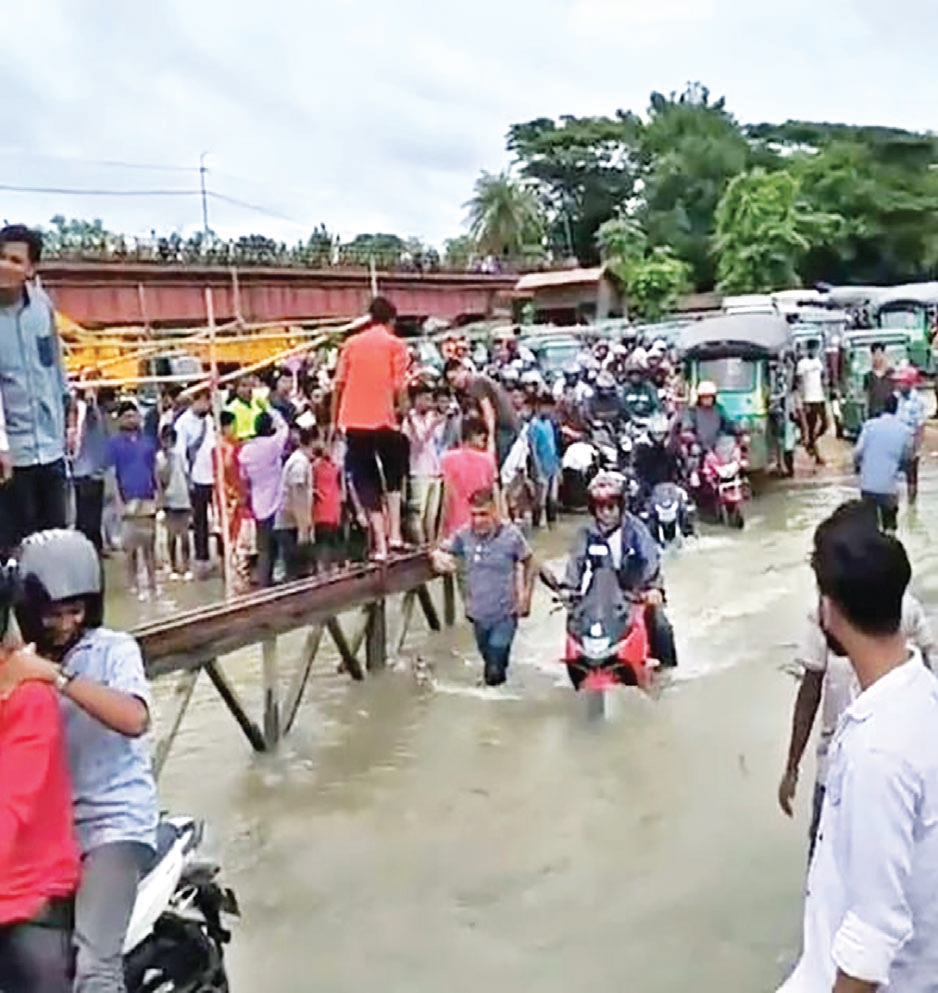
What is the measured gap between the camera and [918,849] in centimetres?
279

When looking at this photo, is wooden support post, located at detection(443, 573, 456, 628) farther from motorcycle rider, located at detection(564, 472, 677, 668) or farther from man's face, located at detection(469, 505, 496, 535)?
motorcycle rider, located at detection(564, 472, 677, 668)

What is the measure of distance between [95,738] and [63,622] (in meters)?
0.28

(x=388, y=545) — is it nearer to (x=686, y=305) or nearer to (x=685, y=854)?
(x=685, y=854)

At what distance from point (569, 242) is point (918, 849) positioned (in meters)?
78.6

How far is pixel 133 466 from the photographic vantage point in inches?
594

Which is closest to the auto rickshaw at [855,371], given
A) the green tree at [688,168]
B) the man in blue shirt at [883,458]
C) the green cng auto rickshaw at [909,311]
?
the green cng auto rickshaw at [909,311]

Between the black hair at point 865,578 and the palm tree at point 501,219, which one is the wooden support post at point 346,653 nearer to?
the black hair at point 865,578

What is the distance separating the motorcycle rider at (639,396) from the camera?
21188mm

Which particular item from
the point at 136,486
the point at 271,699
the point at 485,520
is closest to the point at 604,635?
the point at 485,520

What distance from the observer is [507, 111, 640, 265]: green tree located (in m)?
80.2

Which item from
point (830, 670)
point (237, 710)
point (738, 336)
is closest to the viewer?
point (830, 670)

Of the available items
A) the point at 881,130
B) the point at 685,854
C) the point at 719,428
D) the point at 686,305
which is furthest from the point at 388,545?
the point at 881,130

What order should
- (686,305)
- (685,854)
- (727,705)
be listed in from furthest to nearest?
(686,305)
(727,705)
(685,854)

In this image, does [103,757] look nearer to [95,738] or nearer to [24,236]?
[95,738]
